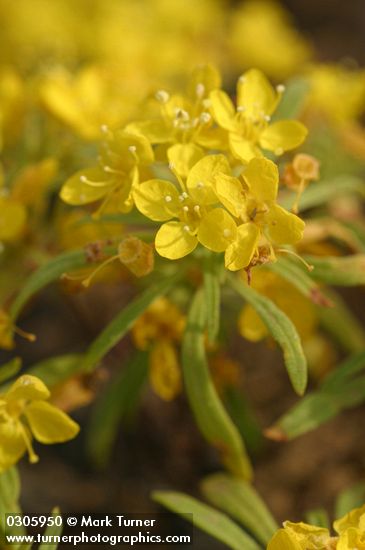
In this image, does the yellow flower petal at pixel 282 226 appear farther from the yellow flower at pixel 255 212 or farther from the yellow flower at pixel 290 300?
the yellow flower at pixel 290 300

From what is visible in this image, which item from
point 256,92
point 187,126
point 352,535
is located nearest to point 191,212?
point 187,126

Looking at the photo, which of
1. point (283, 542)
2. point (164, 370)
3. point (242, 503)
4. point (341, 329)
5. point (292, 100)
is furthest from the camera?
point (341, 329)

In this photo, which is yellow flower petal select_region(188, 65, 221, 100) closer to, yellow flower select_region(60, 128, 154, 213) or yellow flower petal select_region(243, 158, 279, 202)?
yellow flower select_region(60, 128, 154, 213)

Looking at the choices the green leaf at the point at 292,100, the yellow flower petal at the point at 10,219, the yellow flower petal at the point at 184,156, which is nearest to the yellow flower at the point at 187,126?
the yellow flower petal at the point at 184,156

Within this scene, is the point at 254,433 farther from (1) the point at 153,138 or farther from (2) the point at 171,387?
(1) the point at 153,138

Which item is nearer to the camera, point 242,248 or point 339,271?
point 242,248

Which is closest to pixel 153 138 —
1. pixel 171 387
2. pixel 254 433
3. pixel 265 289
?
pixel 265 289

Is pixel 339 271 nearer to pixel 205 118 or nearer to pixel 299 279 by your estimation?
pixel 299 279
